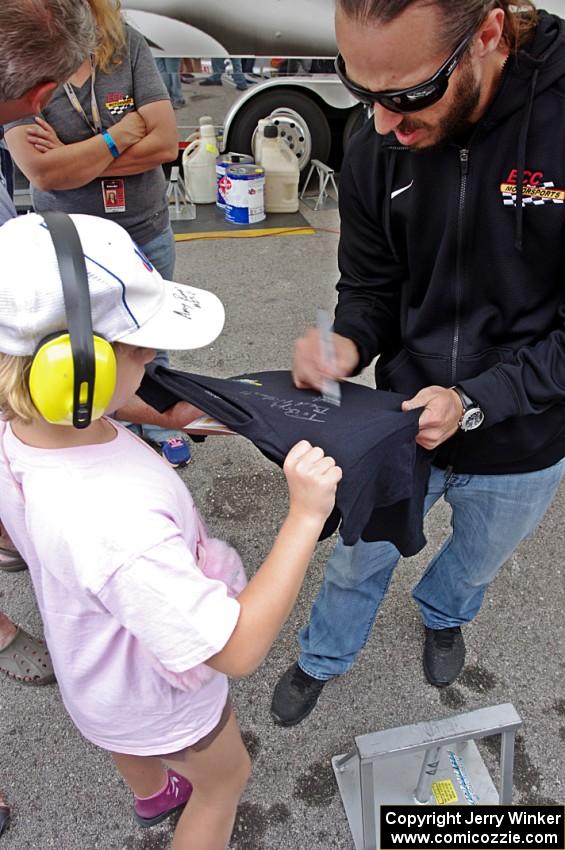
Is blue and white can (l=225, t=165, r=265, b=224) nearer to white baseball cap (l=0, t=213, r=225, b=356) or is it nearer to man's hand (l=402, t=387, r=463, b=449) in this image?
man's hand (l=402, t=387, r=463, b=449)

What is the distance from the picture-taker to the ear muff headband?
1.01 m

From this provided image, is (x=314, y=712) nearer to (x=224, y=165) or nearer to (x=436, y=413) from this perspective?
(x=436, y=413)

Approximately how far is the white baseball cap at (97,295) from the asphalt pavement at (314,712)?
1639mm

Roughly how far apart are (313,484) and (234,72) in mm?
6464

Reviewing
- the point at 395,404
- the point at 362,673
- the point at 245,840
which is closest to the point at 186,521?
the point at 395,404

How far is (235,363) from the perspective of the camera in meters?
4.38

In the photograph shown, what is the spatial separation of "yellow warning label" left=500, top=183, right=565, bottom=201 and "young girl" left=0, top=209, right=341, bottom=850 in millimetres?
717

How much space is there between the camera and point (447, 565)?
7.27 feet

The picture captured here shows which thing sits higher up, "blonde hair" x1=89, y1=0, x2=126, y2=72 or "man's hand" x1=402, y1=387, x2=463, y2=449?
"blonde hair" x1=89, y1=0, x2=126, y2=72

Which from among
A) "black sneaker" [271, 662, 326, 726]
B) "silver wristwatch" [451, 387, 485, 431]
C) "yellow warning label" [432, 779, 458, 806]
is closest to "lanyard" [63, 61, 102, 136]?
"silver wristwatch" [451, 387, 485, 431]

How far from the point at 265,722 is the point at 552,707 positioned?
3.46 feet

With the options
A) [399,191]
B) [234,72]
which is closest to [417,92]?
[399,191]

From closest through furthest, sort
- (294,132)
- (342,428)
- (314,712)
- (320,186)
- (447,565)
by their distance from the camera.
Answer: (342,428)
(447,565)
(314,712)
(294,132)
(320,186)

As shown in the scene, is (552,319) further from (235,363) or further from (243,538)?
(235,363)
